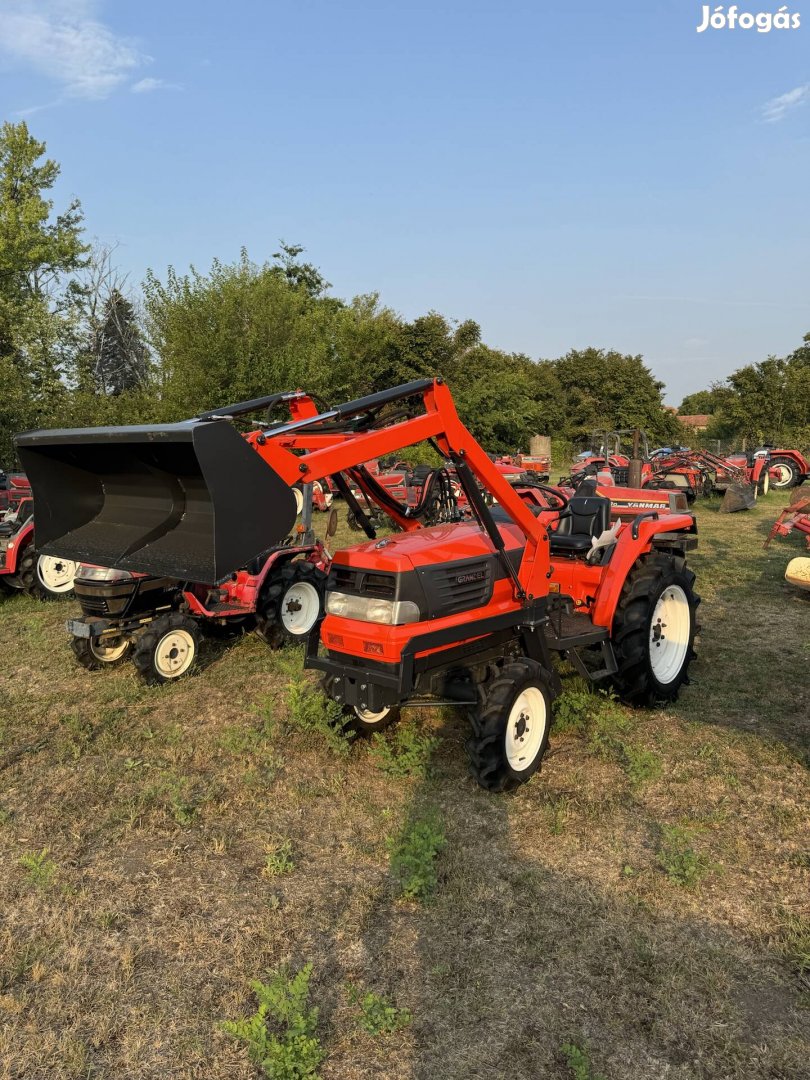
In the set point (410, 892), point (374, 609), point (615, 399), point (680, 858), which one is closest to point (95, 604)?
point (374, 609)

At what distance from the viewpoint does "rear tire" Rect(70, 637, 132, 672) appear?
597cm

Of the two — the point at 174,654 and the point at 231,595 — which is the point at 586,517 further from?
the point at 174,654

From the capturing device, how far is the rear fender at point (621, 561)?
4.64 meters

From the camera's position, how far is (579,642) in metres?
4.41

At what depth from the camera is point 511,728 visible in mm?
3838

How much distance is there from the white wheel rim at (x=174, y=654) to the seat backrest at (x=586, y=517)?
312cm

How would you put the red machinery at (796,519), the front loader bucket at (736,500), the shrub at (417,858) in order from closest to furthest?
the shrub at (417,858) < the red machinery at (796,519) < the front loader bucket at (736,500)

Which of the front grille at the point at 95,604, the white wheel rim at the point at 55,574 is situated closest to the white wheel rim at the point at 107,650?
the front grille at the point at 95,604

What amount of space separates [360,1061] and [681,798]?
2206 millimetres

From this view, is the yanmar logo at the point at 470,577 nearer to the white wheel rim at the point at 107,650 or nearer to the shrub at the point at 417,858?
the shrub at the point at 417,858

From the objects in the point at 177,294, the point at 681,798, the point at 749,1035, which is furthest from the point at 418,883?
the point at 177,294

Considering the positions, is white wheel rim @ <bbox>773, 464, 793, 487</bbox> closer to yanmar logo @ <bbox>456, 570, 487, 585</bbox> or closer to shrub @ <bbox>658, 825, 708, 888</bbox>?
yanmar logo @ <bbox>456, 570, 487, 585</bbox>

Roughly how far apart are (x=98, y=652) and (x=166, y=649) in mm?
746

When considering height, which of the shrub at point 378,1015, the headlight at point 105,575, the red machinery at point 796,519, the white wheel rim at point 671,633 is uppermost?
the red machinery at point 796,519
